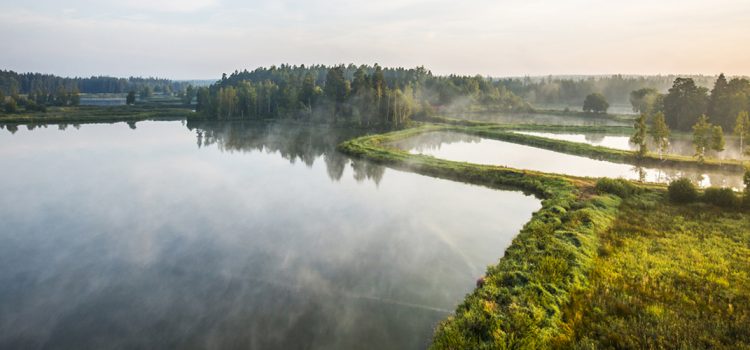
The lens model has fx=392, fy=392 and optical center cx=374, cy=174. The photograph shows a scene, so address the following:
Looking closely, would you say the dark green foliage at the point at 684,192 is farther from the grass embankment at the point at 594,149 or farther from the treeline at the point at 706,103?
the treeline at the point at 706,103

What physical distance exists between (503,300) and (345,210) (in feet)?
53.9

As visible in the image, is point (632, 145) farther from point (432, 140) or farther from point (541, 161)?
point (432, 140)

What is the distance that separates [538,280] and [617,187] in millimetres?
20917

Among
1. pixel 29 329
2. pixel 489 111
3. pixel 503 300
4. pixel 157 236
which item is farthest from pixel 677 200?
pixel 489 111

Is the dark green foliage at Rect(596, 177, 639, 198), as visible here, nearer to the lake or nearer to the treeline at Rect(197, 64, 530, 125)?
the lake

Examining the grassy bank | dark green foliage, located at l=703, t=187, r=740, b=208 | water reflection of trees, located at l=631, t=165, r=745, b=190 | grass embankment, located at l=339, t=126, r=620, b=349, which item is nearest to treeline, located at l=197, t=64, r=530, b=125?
the grassy bank

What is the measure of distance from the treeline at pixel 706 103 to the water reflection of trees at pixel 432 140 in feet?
119

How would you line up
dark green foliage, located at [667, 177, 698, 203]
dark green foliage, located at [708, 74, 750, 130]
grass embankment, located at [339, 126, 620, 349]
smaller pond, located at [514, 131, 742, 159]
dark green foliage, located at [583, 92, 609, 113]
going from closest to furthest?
grass embankment, located at [339, 126, 620, 349]
dark green foliage, located at [667, 177, 698, 203]
smaller pond, located at [514, 131, 742, 159]
dark green foliage, located at [708, 74, 750, 130]
dark green foliage, located at [583, 92, 609, 113]

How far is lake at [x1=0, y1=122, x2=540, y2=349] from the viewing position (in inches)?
596

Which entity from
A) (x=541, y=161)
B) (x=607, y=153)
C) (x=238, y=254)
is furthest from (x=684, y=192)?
(x=238, y=254)

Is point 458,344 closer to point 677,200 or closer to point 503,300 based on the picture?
point 503,300

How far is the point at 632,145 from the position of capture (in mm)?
61625

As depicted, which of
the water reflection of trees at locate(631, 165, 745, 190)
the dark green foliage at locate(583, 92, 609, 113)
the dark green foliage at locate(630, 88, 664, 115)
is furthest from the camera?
the dark green foliage at locate(583, 92, 609, 113)

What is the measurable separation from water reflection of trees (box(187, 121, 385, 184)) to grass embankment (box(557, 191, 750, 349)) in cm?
2371
